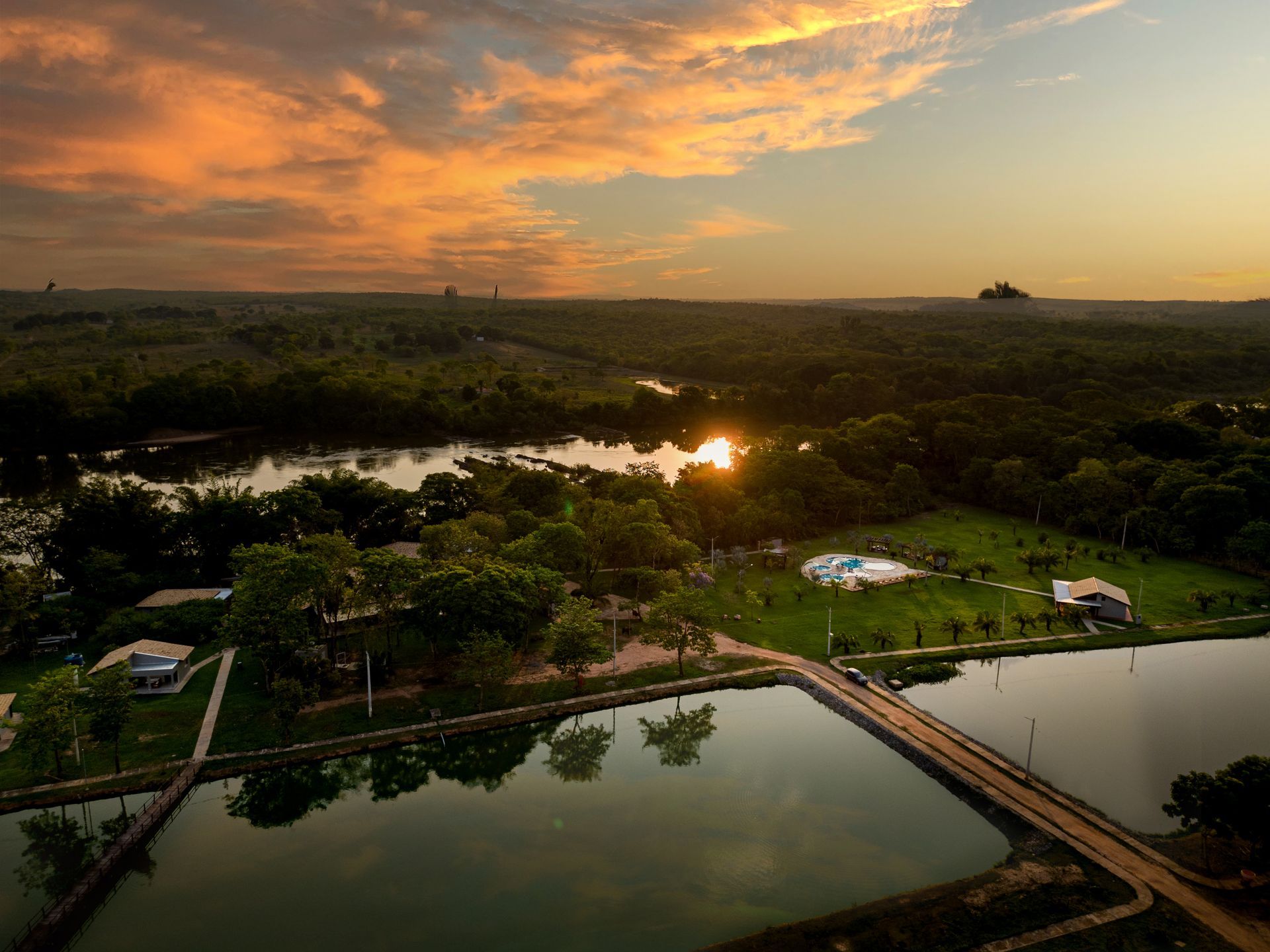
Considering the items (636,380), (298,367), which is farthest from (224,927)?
(636,380)

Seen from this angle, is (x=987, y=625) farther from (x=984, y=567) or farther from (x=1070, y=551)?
(x=1070, y=551)

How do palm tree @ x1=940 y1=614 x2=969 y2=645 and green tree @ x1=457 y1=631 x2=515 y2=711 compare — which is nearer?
green tree @ x1=457 y1=631 x2=515 y2=711

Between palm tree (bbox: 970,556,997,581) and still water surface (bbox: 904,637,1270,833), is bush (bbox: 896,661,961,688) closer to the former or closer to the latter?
still water surface (bbox: 904,637,1270,833)

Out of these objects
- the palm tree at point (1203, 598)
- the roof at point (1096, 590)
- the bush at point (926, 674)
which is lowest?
the bush at point (926, 674)

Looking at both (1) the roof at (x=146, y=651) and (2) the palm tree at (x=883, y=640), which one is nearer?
(1) the roof at (x=146, y=651)

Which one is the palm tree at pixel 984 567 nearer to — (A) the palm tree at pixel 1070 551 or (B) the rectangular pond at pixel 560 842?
(A) the palm tree at pixel 1070 551

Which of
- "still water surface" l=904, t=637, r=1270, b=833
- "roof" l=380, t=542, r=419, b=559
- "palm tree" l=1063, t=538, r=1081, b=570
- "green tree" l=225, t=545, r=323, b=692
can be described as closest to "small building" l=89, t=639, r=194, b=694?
"green tree" l=225, t=545, r=323, b=692

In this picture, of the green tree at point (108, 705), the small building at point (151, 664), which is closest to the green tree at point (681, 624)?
the green tree at point (108, 705)
